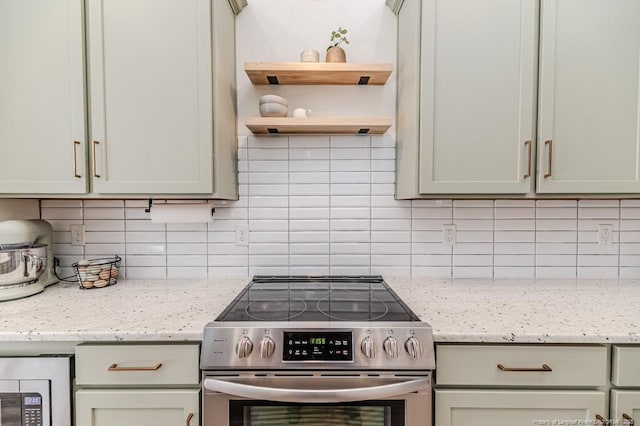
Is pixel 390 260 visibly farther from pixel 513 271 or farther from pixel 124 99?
pixel 124 99

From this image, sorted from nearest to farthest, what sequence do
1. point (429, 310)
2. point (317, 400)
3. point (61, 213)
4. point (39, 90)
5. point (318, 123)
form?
point (317, 400), point (429, 310), point (39, 90), point (318, 123), point (61, 213)

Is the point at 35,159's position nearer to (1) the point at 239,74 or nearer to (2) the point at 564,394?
(1) the point at 239,74

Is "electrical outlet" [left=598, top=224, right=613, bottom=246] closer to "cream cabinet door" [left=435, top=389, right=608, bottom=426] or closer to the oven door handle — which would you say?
"cream cabinet door" [left=435, top=389, right=608, bottom=426]

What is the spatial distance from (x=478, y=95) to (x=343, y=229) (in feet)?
2.95

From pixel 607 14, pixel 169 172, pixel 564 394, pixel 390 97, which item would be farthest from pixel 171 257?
pixel 607 14

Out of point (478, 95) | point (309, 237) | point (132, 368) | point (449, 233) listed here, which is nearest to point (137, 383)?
point (132, 368)

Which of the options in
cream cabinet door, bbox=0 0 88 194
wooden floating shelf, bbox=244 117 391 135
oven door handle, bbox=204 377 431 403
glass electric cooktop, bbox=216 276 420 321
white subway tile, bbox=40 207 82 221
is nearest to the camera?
oven door handle, bbox=204 377 431 403

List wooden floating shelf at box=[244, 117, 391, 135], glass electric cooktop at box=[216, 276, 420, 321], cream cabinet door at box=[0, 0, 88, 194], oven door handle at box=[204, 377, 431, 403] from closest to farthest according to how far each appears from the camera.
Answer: oven door handle at box=[204, 377, 431, 403]
glass electric cooktop at box=[216, 276, 420, 321]
cream cabinet door at box=[0, 0, 88, 194]
wooden floating shelf at box=[244, 117, 391, 135]


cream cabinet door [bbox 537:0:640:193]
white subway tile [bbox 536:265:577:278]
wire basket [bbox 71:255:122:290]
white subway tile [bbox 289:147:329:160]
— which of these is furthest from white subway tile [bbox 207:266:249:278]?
white subway tile [bbox 536:265:577:278]

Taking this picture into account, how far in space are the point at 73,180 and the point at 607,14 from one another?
238cm

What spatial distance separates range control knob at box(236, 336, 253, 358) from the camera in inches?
40.4

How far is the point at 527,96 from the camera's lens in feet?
4.45

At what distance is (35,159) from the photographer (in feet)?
4.42

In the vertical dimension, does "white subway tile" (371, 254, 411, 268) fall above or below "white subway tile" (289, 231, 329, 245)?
below
